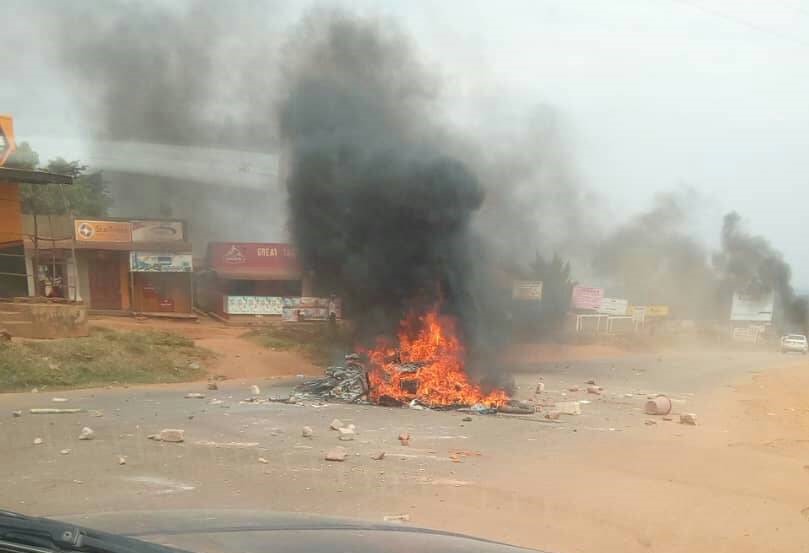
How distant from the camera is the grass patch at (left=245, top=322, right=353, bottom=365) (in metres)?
21.5

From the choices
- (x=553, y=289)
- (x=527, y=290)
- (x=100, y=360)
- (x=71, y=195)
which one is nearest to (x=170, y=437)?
(x=100, y=360)

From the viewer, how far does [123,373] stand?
15148 mm

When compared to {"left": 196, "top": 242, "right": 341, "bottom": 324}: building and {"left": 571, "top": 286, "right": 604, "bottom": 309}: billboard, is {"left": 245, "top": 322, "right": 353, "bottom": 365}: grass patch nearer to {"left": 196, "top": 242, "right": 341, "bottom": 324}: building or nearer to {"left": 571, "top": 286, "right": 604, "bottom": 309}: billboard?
{"left": 196, "top": 242, "right": 341, "bottom": 324}: building

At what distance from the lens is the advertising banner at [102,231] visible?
1043 inches

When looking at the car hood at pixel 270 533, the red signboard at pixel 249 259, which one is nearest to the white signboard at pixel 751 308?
the red signboard at pixel 249 259

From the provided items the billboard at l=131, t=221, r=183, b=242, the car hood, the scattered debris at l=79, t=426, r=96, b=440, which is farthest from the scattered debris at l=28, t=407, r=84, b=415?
the billboard at l=131, t=221, r=183, b=242

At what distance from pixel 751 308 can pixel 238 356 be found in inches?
1739

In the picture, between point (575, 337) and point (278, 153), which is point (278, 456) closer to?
point (278, 153)

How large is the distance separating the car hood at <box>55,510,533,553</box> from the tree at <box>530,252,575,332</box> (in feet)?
114

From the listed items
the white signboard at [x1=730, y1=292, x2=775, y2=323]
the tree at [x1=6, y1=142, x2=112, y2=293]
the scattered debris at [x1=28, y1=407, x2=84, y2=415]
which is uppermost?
the tree at [x1=6, y1=142, x2=112, y2=293]

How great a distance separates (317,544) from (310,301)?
2755cm

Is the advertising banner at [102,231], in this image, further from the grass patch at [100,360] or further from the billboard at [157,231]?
the grass patch at [100,360]

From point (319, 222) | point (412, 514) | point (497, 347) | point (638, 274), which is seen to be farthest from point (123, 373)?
point (638, 274)

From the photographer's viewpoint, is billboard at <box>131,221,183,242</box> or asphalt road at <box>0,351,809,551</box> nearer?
asphalt road at <box>0,351,809,551</box>
